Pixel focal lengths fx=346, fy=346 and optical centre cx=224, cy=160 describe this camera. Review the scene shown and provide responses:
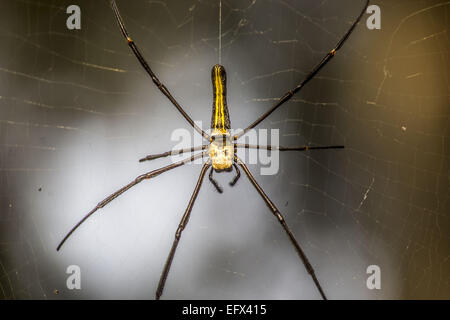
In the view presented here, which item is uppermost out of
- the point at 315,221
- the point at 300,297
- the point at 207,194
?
the point at 207,194

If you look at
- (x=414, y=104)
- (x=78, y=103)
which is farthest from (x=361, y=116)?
(x=78, y=103)

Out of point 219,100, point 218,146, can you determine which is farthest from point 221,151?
point 219,100

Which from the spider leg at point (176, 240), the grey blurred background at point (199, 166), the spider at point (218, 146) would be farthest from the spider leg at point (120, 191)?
the grey blurred background at point (199, 166)

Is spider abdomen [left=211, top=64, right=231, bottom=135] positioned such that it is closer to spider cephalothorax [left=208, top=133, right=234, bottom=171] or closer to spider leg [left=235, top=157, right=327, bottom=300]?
spider cephalothorax [left=208, top=133, right=234, bottom=171]

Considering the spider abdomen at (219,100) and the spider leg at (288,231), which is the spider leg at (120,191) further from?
the spider leg at (288,231)

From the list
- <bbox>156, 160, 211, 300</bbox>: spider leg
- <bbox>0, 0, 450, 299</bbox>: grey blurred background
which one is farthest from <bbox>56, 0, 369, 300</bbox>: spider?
<bbox>0, 0, 450, 299</bbox>: grey blurred background

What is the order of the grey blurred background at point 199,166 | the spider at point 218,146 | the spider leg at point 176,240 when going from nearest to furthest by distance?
the spider leg at point 176,240 → the spider at point 218,146 → the grey blurred background at point 199,166

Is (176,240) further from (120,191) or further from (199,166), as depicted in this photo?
(199,166)

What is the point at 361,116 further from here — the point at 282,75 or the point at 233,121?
the point at 233,121
